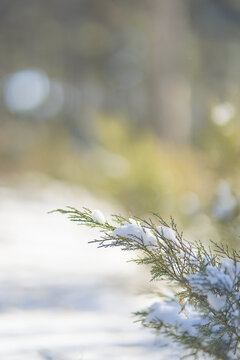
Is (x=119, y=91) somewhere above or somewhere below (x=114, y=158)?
above

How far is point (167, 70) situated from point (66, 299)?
517cm

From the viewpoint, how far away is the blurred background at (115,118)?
1982 mm

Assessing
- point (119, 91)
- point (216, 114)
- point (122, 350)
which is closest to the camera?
point (122, 350)

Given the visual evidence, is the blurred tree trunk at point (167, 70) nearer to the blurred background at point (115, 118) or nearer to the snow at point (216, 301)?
the blurred background at point (115, 118)

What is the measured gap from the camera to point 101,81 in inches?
453

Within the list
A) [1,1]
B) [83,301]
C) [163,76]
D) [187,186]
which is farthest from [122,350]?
[1,1]

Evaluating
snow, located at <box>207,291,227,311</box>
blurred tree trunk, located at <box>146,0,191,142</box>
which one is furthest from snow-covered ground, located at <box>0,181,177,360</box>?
blurred tree trunk, located at <box>146,0,191,142</box>

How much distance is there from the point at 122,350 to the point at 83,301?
59 centimetres

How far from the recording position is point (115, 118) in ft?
8.71

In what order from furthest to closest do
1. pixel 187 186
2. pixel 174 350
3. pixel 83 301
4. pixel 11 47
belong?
pixel 11 47, pixel 187 186, pixel 83 301, pixel 174 350

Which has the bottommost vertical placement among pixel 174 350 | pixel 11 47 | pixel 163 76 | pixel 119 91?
pixel 174 350

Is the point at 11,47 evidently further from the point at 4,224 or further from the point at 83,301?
the point at 83,301

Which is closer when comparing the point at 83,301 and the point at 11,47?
the point at 83,301

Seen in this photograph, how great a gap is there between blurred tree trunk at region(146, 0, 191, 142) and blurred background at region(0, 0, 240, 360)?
0.06 feet
